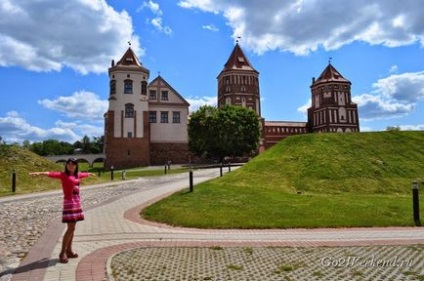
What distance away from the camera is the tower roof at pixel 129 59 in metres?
54.5

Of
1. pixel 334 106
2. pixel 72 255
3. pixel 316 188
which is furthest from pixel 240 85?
pixel 72 255

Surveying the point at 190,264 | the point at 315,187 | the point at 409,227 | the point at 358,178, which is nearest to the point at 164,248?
the point at 190,264

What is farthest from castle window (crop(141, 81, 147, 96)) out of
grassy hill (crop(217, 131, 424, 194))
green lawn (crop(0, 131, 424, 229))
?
grassy hill (crop(217, 131, 424, 194))

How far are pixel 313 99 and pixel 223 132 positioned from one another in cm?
4776

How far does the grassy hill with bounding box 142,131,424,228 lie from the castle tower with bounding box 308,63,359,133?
61.6 m

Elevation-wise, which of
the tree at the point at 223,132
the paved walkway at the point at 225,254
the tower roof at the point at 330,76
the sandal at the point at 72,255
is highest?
the tower roof at the point at 330,76

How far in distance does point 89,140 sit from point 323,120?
69.5 m

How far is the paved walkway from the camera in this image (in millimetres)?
5793

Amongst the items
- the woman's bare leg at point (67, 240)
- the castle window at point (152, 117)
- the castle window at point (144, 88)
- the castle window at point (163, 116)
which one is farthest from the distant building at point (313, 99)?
the woman's bare leg at point (67, 240)

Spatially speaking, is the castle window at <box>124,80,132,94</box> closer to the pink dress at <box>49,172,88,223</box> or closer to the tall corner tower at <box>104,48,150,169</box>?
the tall corner tower at <box>104,48,150,169</box>

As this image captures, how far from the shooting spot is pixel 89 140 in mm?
117500

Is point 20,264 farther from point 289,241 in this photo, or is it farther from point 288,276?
point 289,241

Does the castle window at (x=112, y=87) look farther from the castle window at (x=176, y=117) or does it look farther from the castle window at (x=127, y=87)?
the castle window at (x=176, y=117)

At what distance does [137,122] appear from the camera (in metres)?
53.8
